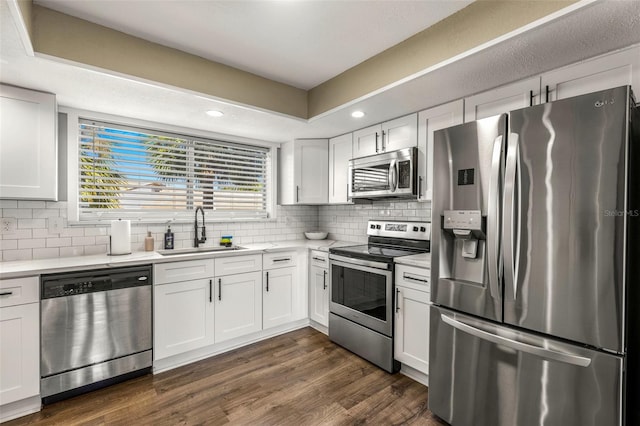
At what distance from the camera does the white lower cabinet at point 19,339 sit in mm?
1977

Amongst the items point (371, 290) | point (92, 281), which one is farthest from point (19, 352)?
point (371, 290)

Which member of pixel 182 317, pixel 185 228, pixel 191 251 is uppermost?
pixel 185 228

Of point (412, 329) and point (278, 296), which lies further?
point (278, 296)

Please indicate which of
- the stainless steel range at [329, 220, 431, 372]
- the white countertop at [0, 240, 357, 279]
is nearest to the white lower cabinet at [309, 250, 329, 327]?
the stainless steel range at [329, 220, 431, 372]

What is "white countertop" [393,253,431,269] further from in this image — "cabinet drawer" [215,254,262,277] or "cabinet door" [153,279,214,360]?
"cabinet door" [153,279,214,360]

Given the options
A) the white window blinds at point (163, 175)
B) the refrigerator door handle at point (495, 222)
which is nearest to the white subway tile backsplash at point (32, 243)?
the white window blinds at point (163, 175)

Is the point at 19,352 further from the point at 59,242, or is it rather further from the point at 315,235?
the point at 315,235

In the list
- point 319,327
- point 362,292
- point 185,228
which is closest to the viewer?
point 362,292

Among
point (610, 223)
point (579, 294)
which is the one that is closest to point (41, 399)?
point (579, 294)

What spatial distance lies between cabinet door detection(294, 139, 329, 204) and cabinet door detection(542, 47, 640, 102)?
2.33m

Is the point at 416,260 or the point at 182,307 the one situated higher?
the point at 416,260

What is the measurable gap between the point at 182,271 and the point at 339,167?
6.60 feet

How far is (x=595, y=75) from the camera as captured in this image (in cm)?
172

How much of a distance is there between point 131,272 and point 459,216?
8.00ft
